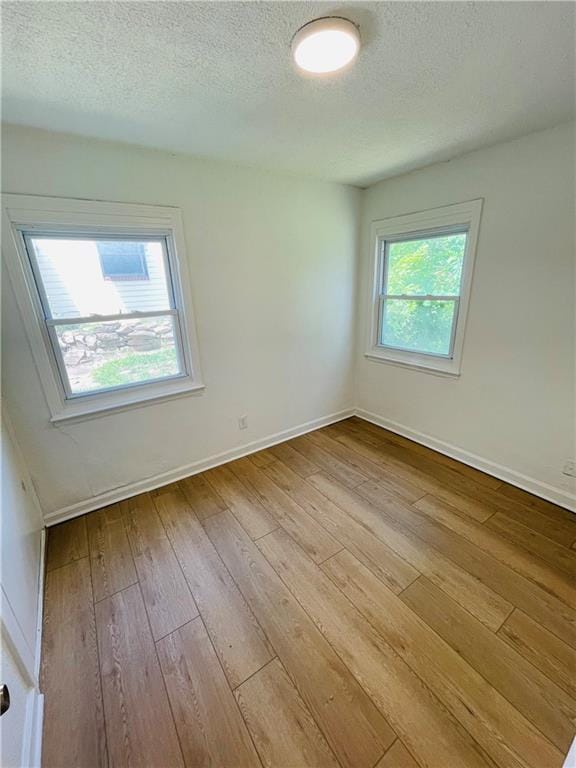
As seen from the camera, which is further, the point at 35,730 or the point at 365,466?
the point at 365,466

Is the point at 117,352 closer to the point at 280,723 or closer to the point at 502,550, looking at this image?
the point at 280,723

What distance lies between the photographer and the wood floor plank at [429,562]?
1470mm

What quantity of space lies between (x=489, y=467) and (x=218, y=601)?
7.34 ft

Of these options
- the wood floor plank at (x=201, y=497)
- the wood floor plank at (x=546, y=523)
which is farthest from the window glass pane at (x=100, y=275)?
the wood floor plank at (x=546, y=523)

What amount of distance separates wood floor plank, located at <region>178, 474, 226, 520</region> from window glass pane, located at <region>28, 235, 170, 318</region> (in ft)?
4.58

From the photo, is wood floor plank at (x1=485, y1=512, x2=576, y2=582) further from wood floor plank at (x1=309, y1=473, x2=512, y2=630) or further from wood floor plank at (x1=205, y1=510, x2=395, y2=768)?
wood floor plank at (x1=205, y1=510, x2=395, y2=768)

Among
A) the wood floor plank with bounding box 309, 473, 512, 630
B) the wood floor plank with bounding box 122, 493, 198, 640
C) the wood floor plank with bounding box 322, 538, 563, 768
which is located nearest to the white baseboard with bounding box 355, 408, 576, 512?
the wood floor plank with bounding box 309, 473, 512, 630

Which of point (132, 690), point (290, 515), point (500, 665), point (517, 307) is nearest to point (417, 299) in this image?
point (517, 307)

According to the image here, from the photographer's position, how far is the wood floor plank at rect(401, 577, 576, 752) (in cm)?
110

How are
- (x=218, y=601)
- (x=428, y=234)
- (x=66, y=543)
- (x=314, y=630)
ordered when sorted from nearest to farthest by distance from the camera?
(x=314, y=630) → (x=218, y=601) → (x=66, y=543) → (x=428, y=234)

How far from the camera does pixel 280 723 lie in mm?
1105

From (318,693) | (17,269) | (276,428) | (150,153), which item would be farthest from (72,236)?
(318,693)

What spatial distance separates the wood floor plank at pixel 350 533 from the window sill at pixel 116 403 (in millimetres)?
981

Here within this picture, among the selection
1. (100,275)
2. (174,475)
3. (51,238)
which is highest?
(51,238)
